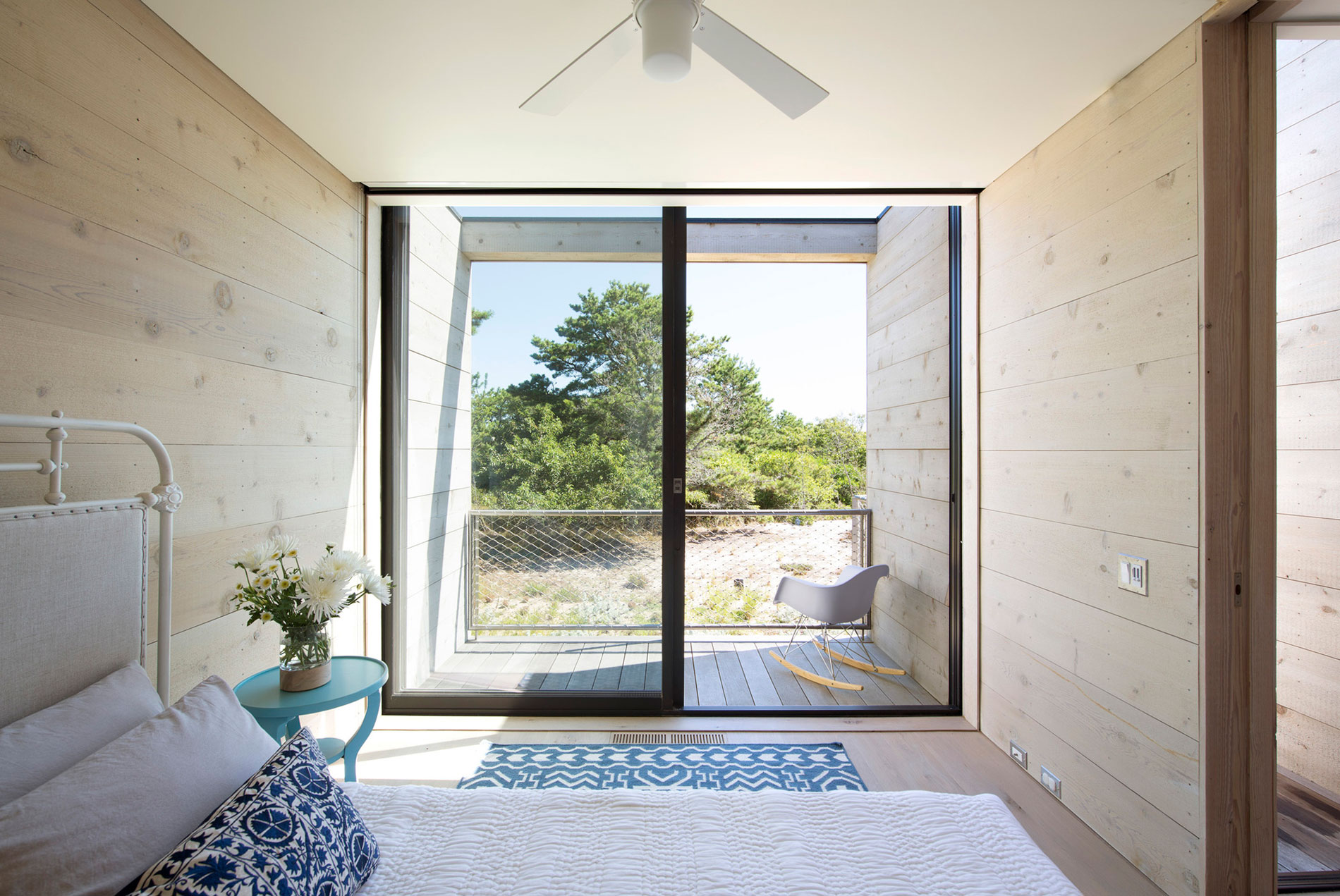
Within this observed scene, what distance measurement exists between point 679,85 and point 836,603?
2569mm

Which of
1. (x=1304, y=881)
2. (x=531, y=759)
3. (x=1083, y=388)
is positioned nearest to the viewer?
(x=1304, y=881)

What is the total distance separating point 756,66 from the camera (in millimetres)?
1352

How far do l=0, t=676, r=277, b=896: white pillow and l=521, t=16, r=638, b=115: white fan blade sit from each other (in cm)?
157

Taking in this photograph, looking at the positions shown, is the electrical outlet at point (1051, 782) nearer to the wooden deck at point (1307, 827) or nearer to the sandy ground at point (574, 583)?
the wooden deck at point (1307, 827)

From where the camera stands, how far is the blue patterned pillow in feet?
2.62

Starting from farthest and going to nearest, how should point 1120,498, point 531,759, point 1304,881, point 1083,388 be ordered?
point 531,759 → point 1083,388 → point 1120,498 → point 1304,881

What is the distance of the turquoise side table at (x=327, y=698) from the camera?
64.0 inches

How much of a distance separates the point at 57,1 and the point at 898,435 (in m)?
3.67

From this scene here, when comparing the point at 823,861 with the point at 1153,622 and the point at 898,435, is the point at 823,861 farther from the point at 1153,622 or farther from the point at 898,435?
the point at 898,435

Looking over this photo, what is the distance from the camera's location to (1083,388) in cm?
192

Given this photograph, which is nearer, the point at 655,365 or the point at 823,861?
the point at 823,861

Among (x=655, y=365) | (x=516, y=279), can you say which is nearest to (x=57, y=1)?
(x=516, y=279)

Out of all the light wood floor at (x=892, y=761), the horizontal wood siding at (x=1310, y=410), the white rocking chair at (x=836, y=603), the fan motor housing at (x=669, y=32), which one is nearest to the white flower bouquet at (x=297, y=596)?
the light wood floor at (x=892, y=761)

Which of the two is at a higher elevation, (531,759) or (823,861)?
(823,861)
